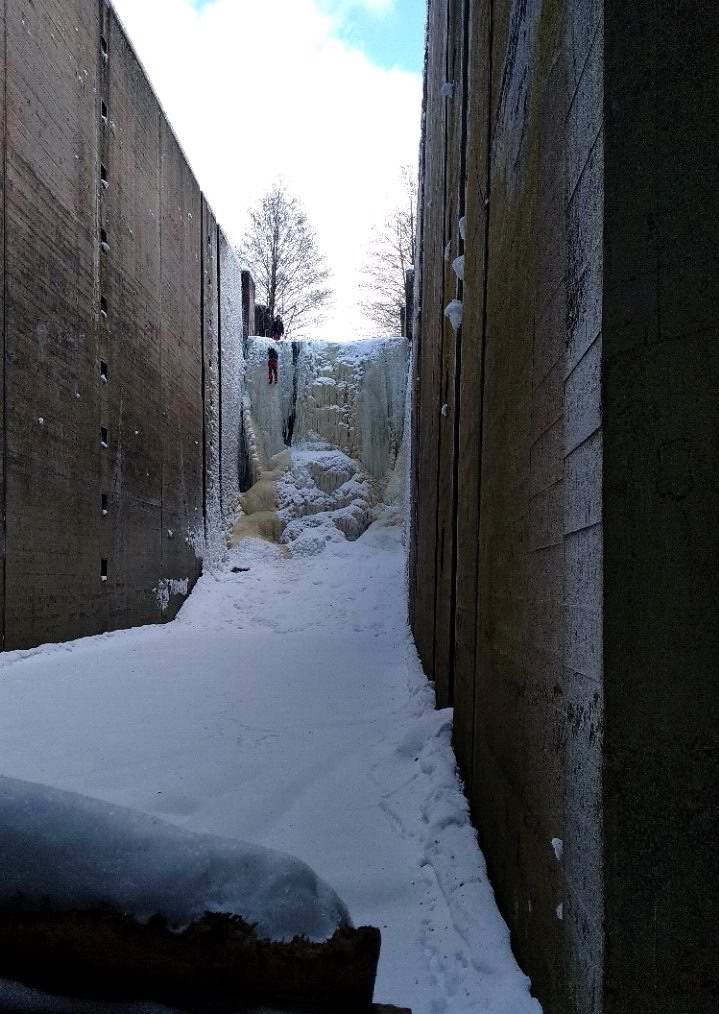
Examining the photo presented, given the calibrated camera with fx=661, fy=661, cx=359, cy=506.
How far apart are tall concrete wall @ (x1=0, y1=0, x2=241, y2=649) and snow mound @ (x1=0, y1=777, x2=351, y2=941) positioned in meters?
5.82

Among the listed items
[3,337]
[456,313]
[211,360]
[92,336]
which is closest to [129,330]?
[92,336]

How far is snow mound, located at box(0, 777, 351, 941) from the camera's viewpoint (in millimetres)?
976

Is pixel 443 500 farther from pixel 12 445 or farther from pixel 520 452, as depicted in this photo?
pixel 12 445

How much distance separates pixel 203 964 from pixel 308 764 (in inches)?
95.5

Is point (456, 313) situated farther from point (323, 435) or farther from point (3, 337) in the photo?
point (323, 435)

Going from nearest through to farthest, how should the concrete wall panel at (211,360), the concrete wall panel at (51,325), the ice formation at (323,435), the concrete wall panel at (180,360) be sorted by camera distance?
1. the concrete wall panel at (51,325)
2. the concrete wall panel at (180,360)
3. the concrete wall panel at (211,360)
4. the ice formation at (323,435)

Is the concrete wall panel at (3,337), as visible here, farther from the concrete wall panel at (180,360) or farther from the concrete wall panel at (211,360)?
the concrete wall panel at (211,360)

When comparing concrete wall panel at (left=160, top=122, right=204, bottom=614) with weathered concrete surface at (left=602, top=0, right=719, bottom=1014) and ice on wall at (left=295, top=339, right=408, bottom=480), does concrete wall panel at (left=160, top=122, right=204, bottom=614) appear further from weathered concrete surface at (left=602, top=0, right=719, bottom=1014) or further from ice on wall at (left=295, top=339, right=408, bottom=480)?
weathered concrete surface at (left=602, top=0, right=719, bottom=1014)

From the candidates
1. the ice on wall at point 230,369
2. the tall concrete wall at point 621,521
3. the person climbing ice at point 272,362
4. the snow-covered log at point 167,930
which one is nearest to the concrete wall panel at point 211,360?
the ice on wall at point 230,369

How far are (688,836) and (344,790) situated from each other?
2.18 m

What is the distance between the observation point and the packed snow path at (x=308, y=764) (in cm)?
173

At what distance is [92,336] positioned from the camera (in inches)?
315

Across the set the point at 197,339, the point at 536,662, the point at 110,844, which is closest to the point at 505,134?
the point at 536,662

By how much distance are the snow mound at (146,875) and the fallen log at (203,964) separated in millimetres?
17
